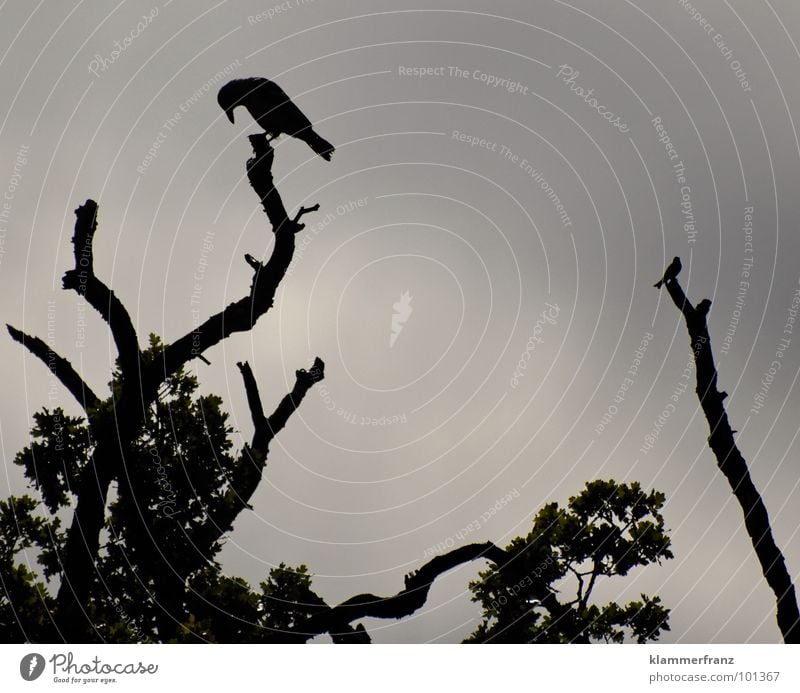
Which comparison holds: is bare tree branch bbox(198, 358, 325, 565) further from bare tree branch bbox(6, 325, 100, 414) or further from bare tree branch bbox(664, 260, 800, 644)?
bare tree branch bbox(664, 260, 800, 644)

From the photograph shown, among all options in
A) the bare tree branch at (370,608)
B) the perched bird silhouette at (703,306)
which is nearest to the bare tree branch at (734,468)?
the perched bird silhouette at (703,306)

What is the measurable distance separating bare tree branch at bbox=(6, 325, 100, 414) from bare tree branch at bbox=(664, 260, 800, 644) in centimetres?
865

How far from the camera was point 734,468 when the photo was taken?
37.1 feet

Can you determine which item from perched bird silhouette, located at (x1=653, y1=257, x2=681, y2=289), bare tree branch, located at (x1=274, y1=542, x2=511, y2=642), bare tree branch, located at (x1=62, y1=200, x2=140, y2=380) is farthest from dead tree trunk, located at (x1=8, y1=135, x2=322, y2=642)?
perched bird silhouette, located at (x1=653, y1=257, x2=681, y2=289)

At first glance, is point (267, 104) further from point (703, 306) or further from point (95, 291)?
point (703, 306)

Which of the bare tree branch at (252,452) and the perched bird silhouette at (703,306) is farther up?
the perched bird silhouette at (703,306)

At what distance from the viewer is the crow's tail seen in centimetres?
1186

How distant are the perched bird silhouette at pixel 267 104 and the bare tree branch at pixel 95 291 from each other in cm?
274

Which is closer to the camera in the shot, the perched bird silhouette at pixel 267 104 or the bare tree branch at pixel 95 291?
the bare tree branch at pixel 95 291

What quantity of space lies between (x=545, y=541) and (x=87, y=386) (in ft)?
23.4

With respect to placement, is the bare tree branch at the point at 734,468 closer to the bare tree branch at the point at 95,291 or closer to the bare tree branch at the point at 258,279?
the bare tree branch at the point at 258,279

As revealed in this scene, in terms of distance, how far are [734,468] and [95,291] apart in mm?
9419

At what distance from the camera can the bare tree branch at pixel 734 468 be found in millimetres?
10766

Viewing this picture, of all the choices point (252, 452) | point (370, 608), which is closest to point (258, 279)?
point (252, 452)
